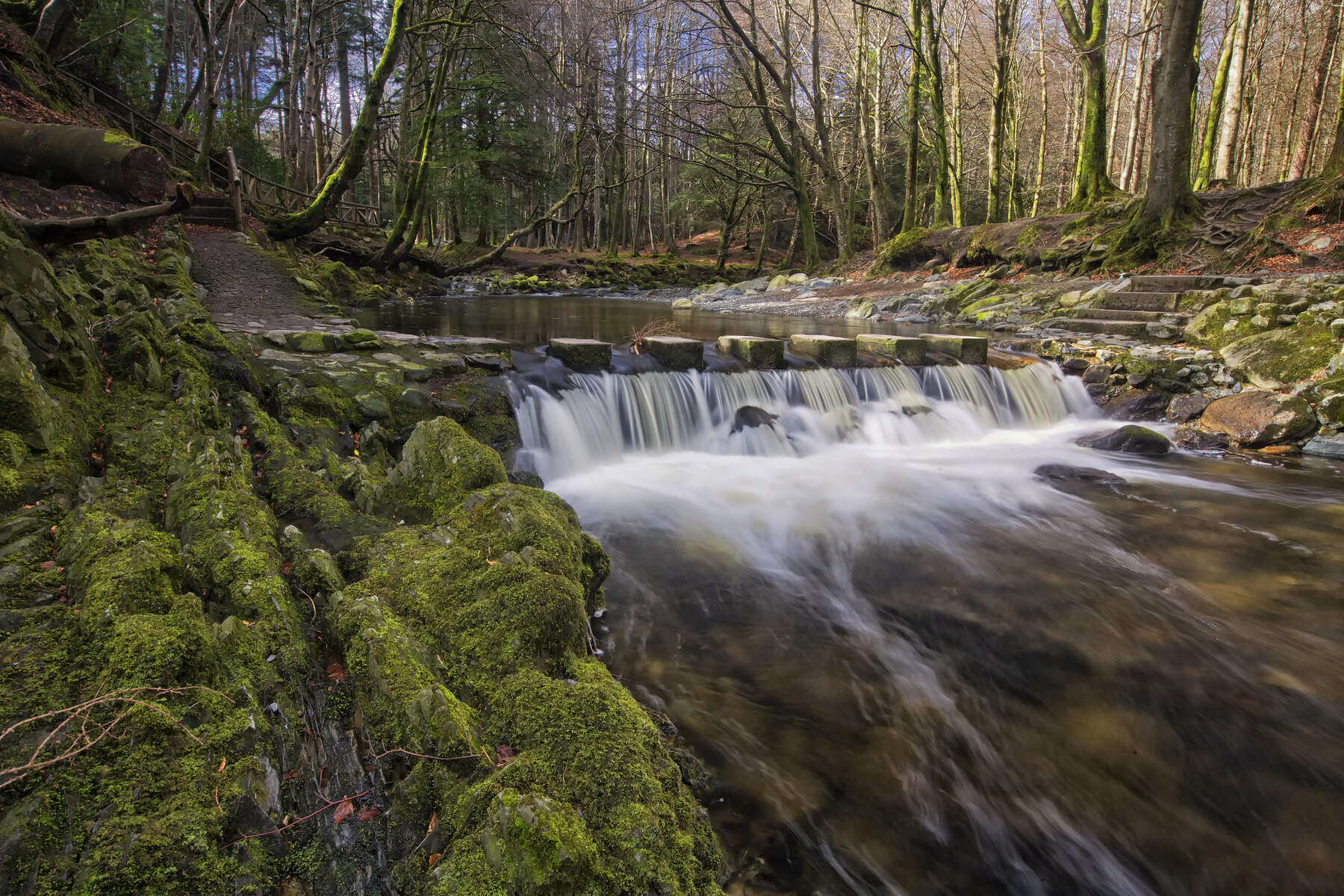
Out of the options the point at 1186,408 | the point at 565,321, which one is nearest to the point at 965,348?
the point at 1186,408

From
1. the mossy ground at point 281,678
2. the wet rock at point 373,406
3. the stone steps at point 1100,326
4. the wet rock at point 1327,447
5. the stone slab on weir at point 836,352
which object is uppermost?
the stone steps at point 1100,326

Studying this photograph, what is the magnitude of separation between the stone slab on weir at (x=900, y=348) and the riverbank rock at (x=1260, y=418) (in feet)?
11.8

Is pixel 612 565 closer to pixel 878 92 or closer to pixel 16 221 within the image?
pixel 16 221

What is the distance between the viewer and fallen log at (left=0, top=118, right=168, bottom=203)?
375 cm

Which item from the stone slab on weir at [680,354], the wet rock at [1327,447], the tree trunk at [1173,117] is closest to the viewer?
the wet rock at [1327,447]

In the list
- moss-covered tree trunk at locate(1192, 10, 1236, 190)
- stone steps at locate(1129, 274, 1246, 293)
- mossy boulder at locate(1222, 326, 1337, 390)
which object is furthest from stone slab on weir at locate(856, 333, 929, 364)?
moss-covered tree trunk at locate(1192, 10, 1236, 190)

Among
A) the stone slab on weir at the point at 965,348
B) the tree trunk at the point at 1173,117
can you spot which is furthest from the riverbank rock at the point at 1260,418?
the tree trunk at the point at 1173,117

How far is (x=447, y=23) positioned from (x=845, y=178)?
24.7 meters

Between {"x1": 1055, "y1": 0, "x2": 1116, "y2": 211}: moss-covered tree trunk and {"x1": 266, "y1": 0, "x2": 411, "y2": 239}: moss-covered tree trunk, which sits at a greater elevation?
{"x1": 1055, "y1": 0, "x2": 1116, "y2": 211}: moss-covered tree trunk

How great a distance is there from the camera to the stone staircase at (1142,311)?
10961 mm

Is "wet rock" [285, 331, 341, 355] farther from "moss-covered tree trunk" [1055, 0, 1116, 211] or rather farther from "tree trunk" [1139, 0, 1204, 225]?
"moss-covered tree trunk" [1055, 0, 1116, 211]

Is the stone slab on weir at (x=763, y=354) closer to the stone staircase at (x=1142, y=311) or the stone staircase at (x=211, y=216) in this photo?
the stone staircase at (x=1142, y=311)

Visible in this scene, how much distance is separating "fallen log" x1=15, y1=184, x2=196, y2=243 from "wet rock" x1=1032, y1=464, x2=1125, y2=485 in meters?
8.08

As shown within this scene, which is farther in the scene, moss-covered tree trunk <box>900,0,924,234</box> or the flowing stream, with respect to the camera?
moss-covered tree trunk <box>900,0,924,234</box>
